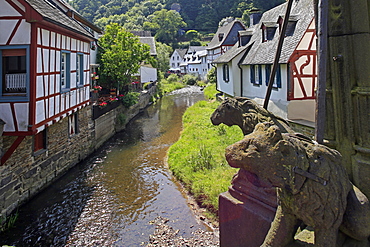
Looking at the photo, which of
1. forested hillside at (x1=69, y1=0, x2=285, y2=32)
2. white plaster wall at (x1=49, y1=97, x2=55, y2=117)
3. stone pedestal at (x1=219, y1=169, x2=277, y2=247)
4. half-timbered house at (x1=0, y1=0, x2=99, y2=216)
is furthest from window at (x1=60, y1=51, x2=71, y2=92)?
forested hillside at (x1=69, y1=0, x2=285, y2=32)

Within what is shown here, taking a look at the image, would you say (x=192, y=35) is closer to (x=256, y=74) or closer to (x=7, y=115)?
(x=256, y=74)

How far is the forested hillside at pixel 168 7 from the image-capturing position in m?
102

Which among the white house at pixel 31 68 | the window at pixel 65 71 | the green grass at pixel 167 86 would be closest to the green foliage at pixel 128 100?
the window at pixel 65 71

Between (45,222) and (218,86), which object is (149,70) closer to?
(218,86)

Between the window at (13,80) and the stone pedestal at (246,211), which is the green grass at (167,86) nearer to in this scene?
the window at (13,80)

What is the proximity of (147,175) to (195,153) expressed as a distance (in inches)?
96.7

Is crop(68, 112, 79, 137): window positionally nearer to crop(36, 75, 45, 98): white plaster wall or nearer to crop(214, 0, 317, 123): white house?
crop(36, 75, 45, 98): white plaster wall

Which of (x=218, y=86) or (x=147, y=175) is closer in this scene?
(x=147, y=175)

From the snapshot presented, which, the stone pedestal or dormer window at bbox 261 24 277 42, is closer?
the stone pedestal

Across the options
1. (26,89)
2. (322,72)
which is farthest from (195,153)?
(322,72)

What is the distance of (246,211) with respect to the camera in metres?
4.88

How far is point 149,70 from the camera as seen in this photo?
39812 mm

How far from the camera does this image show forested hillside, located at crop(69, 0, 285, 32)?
335 ft

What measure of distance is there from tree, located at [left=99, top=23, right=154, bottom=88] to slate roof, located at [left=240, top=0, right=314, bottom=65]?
834 cm
